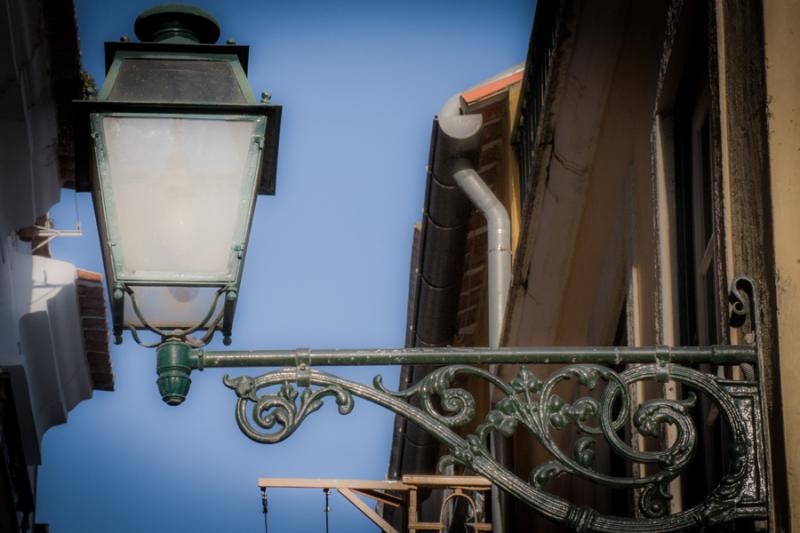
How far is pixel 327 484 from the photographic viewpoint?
1211 cm

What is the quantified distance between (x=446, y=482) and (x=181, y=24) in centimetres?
504

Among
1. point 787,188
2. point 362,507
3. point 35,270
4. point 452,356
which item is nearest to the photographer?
point 787,188

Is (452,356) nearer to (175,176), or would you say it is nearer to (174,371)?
(174,371)

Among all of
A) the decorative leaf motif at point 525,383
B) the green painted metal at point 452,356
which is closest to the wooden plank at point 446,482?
the green painted metal at point 452,356

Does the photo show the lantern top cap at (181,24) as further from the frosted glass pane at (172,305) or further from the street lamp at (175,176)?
the frosted glass pane at (172,305)

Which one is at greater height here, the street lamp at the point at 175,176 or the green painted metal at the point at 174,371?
the street lamp at the point at 175,176

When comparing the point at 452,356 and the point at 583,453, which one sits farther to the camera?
the point at 452,356

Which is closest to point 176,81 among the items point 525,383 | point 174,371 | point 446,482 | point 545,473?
point 174,371

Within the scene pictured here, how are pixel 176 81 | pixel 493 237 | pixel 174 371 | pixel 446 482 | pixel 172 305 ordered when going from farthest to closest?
1. pixel 493 237
2. pixel 446 482
3. pixel 176 81
4. pixel 172 305
5. pixel 174 371

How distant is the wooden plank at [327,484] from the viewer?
1196cm

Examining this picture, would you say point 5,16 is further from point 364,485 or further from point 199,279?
point 199,279

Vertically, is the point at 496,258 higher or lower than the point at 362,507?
higher

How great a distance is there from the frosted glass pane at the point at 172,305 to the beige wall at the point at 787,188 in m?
1.79

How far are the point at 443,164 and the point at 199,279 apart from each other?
23.3 ft
